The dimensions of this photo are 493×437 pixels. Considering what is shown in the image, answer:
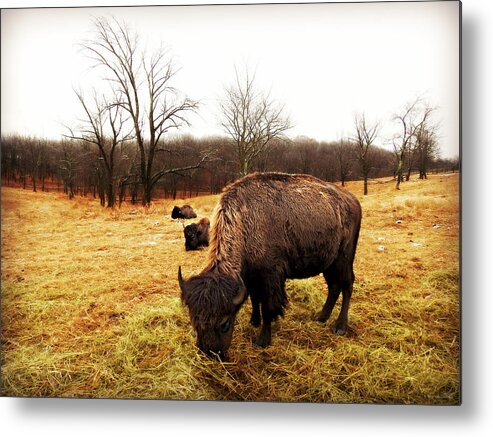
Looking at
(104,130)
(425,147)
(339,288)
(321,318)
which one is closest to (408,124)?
(425,147)

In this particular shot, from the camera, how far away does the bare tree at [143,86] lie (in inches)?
111

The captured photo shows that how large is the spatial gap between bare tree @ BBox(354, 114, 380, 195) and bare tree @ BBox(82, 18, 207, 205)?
1.12 m

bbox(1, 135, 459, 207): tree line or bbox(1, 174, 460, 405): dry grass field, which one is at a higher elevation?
bbox(1, 135, 459, 207): tree line

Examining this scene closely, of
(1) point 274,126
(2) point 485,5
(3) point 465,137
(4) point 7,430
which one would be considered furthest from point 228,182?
(4) point 7,430

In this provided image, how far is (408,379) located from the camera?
2.58 metres

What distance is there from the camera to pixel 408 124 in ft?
8.80

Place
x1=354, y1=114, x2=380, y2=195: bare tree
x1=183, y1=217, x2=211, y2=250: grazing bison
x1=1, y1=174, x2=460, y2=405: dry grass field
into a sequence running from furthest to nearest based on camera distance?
x1=183, y1=217, x2=211, y2=250: grazing bison < x1=354, y1=114, x2=380, y2=195: bare tree < x1=1, y1=174, x2=460, y2=405: dry grass field

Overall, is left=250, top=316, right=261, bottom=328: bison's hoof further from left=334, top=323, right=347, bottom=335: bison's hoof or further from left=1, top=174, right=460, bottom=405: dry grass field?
left=334, top=323, right=347, bottom=335: bison's hoof

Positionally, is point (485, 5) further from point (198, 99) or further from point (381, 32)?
point (198, 99)

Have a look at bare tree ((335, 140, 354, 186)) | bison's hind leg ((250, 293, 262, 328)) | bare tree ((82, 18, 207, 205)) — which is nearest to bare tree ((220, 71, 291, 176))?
bare tree ((82, 18, 207, 205))

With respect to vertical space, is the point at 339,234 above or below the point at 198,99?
below

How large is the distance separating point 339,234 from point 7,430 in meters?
2.86

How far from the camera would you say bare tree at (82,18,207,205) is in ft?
9.22

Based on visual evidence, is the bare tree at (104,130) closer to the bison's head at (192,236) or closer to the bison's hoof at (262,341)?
the bison's head at (192,236)
